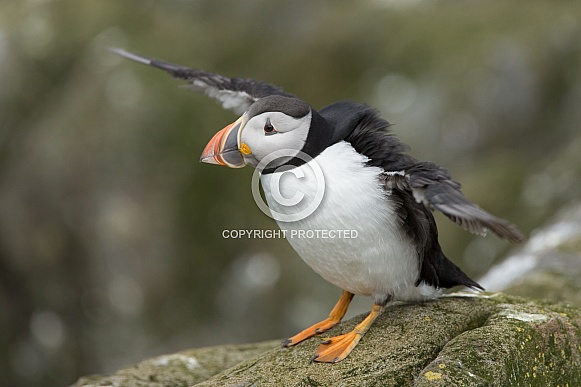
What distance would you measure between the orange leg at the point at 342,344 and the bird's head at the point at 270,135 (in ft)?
3.47

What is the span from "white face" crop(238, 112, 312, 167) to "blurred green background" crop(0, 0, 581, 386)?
5372mm

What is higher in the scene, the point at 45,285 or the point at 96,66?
the point at 96,66

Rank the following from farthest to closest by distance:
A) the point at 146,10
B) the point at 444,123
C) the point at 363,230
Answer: the point at 146,10 < the point at 444,123 < the point at 363,230

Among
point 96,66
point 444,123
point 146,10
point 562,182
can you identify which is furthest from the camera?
point 146,10

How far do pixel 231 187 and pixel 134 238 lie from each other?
1.62 meters

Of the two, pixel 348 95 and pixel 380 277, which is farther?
pixel 348 95

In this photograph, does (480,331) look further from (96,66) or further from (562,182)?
(96,66)

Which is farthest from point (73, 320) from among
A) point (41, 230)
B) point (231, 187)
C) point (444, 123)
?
point (444, 123)

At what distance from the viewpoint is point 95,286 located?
10.8 m

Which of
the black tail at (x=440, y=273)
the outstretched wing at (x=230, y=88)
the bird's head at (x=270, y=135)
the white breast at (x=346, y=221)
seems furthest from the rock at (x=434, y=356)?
the outstretched wing at (x=230, y=88)

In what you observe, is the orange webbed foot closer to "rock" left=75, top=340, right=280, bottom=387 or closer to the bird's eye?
"rock" left=75, top=340, right=280, bottom=387

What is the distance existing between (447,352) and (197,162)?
7.45 m

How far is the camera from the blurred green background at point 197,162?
32.7 ft

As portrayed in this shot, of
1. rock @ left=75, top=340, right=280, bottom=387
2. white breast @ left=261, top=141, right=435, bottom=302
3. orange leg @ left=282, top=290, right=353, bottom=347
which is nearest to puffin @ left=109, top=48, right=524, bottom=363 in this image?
white breast @ left=261, top=141, right=435, bottom=302
